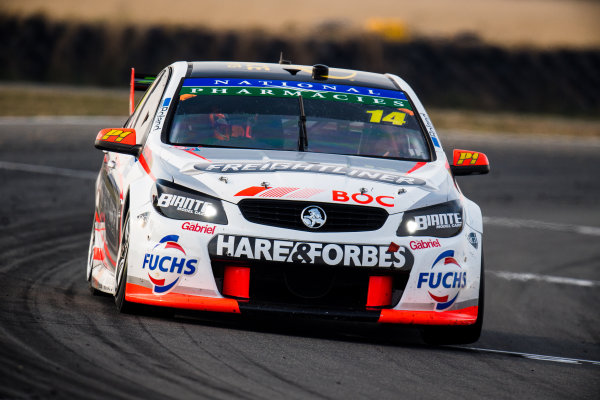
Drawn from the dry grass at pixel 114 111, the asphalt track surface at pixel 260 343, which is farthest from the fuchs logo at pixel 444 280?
the dry grass at pixel 114 111

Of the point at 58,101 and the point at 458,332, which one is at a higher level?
the point at 458,332

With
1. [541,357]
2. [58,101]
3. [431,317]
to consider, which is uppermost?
[431,317]

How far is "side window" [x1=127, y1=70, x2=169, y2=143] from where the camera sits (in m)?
6.80

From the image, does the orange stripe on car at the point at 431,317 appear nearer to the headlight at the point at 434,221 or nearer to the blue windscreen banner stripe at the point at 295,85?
the headlight at the point at 434,221

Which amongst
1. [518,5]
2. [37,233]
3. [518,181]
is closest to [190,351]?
[37,233]

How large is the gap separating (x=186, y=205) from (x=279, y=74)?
6.30ft

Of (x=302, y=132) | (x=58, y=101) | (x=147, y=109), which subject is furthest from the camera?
(x=58, y=101)

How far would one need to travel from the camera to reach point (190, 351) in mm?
5160

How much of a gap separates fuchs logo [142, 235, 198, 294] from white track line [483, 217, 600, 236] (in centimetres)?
747

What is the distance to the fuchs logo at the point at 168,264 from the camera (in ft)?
18.4

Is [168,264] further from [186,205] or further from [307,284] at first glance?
[307,284]

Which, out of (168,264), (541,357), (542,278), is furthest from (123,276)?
(542,278)

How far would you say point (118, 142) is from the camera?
639 cm

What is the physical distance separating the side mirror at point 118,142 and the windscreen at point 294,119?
0.76ft
